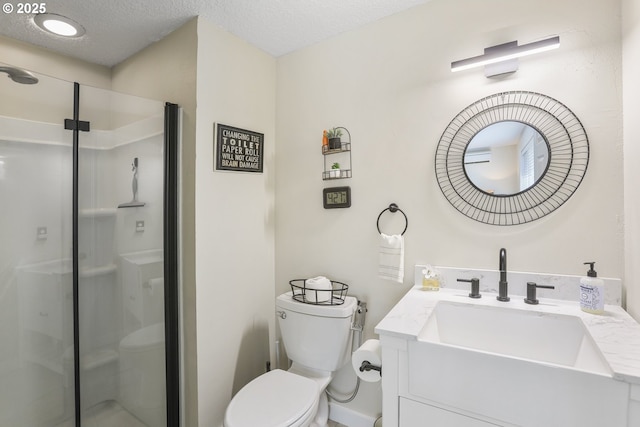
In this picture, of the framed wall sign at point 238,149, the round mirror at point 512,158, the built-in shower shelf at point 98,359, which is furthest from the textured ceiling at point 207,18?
the built-in shower shelf at point 98,359

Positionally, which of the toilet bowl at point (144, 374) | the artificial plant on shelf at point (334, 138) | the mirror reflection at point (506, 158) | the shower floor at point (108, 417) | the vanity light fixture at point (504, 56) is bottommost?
the shower floor at point (108, 417)

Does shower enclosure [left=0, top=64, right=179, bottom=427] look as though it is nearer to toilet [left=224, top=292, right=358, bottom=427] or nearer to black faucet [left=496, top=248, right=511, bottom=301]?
toilet [left=224, top=292, right=358, bottom=427]

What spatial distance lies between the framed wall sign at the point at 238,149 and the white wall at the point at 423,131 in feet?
0.58

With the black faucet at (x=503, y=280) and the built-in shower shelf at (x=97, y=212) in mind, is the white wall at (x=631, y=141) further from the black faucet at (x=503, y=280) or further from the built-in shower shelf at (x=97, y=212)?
the built-in shower shelf at (x=97, y=212)

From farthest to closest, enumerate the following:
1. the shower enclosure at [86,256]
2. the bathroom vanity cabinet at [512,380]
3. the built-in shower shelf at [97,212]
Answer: the built-in shower shelf at [97,212], the shower enclosure at [86,256], the bathroom vanity cabinet at [512,380]

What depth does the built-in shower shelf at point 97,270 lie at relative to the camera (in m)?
1.54

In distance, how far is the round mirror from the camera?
1248 millimetres

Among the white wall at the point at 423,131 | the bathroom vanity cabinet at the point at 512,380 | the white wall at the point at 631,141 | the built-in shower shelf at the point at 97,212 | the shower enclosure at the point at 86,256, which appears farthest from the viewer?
the built-in shower shelf at the point at 97,212

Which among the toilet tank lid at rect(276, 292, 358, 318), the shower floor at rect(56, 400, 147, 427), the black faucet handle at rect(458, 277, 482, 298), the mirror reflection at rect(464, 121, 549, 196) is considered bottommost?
the shower floor at rect(56, 400, 147, 427)

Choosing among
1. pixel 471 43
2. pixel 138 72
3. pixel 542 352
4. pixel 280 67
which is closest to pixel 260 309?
pixel 542 352

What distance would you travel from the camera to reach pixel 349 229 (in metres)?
1.77

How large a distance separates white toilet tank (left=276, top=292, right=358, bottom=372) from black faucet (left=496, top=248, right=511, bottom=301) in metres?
0.69

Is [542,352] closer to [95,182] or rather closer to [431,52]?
[431,52]

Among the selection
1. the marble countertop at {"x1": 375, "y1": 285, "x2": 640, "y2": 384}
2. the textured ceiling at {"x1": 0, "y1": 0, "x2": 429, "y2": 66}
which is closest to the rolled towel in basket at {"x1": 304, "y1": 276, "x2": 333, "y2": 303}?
the marble countertop at {"x1": 375, "y1": 285, "x2": 640, "y2": 384}
